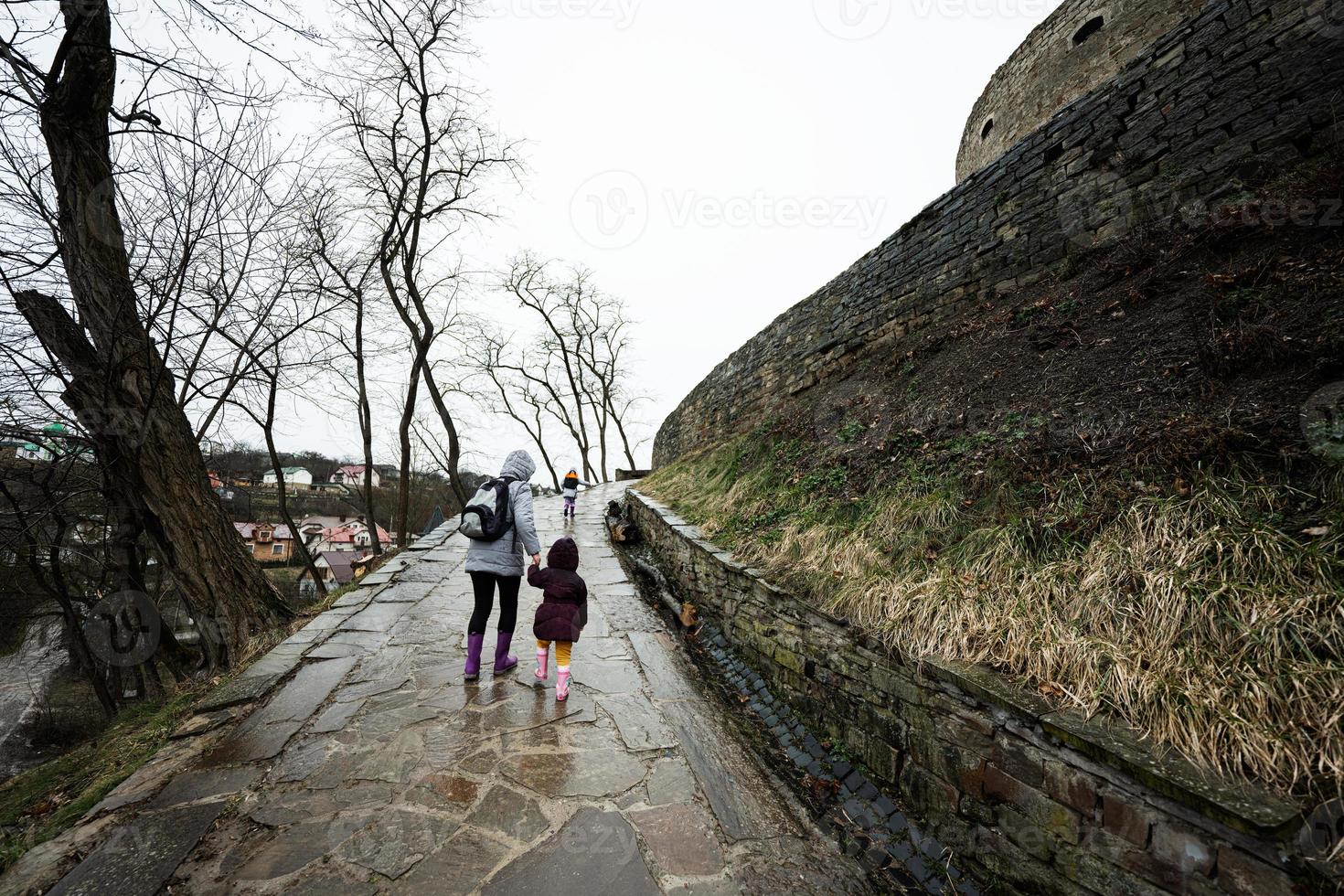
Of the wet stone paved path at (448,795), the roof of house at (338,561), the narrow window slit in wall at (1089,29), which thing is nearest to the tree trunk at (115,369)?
the wet stone paved path at (448,795)

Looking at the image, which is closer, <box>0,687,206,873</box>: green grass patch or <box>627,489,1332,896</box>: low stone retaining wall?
<box>627,489,1332,896</box>: low stone retaining wall

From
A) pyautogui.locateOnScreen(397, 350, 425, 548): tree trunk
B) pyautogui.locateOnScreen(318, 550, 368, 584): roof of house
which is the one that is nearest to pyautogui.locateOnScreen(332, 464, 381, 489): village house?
pyautogui.locateOnScreen(397, 350, 425, 548): tree trunk

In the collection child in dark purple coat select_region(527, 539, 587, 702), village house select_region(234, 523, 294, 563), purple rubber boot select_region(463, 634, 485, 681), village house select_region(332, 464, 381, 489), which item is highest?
village house select_region(332, 464, 381, 489)

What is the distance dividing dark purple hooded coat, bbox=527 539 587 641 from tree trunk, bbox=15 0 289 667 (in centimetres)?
326

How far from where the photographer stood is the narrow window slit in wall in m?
8.18

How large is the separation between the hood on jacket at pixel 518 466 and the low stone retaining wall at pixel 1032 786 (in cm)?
221

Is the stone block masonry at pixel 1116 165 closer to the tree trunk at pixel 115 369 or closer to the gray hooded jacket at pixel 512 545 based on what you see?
the gray hooded jacket at pixel 512 545

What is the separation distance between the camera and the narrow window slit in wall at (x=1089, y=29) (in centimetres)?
818

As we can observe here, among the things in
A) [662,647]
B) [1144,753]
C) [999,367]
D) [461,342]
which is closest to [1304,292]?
[999,367]

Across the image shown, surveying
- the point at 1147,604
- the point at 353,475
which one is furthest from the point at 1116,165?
the point at 353,475

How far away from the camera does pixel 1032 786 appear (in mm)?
1984

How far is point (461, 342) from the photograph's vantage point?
1473 centimetres

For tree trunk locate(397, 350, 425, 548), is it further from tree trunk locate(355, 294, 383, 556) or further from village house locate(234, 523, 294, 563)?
village house locate(234, 523, 294, 563)

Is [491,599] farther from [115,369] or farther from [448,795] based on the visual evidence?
[115,369]
